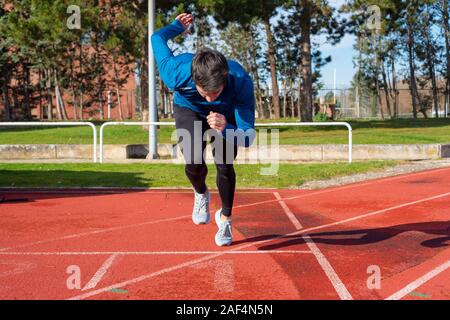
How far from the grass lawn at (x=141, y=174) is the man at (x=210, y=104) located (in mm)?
5330

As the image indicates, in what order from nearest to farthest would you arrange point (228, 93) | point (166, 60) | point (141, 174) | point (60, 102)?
point (228, 93) < point (166, 60) < point (141, 174) < point (60, 102)

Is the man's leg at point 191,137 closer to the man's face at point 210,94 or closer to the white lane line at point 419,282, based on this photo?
the man's face at point 210,94

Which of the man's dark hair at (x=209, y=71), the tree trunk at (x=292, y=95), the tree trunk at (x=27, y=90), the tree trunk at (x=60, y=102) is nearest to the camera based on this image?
the man's dark hair at (x=209, y=71)

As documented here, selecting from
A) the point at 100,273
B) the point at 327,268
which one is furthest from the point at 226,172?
the point at 100,273

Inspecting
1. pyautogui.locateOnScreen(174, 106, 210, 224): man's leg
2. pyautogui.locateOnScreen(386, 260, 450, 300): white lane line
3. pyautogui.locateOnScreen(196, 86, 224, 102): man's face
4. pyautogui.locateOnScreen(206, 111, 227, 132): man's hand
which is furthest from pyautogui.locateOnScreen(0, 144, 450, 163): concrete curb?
pyautogui.locateOnScreen(386, 260, 450, 300): white lane line

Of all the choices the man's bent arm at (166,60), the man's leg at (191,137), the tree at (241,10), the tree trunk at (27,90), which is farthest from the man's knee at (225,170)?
the tree trunk at (27,90)

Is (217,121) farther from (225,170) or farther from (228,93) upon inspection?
(225,170)

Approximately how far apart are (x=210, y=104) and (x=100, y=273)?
1.73 m

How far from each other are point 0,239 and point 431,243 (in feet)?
14.5

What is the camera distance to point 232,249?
5453 mm

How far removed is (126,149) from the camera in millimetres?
17297

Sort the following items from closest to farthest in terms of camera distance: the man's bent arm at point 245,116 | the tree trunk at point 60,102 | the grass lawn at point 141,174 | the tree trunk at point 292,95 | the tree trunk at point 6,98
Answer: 1. the man's bent arm at point 245,116
2. the grass lawn at point 141,174
3. the tree trunk at point 292,95
4. the tree trunk at point 60,102
5. the tree trunk at point 6,98

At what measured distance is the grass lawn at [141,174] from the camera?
10961 mm
